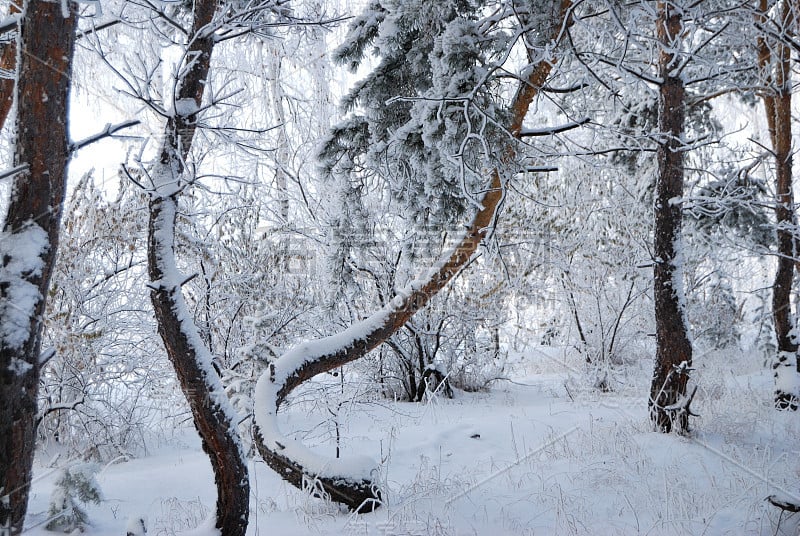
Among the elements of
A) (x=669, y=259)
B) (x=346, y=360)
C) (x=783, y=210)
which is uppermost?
(x=783, y=210)

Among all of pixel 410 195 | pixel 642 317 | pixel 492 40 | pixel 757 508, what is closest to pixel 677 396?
pixel 757 508

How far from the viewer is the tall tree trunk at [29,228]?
2213mm

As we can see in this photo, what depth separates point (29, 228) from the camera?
2326 mm

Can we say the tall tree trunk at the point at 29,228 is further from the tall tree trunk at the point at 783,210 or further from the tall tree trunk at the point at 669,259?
the tall tree trunk at the point at 783,210

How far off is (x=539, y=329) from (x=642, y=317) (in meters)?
2.00

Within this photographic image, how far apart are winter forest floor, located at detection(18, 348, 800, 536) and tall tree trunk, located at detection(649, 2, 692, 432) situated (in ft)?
1.52

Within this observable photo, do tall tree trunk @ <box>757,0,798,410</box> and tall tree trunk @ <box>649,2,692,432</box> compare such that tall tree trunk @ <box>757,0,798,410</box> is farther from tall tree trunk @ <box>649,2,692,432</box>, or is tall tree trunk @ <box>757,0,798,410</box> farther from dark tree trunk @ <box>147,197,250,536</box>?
dark tree trunk @ <box>147,197,250,536</box>

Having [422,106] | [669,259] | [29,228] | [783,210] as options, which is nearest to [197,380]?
[29,228]

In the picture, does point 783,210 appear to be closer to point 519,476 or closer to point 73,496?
point 519,476

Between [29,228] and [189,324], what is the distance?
1.08 m

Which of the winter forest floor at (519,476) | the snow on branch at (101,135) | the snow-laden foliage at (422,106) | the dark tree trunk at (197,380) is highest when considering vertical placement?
the snow-laden foliage at (422,106)

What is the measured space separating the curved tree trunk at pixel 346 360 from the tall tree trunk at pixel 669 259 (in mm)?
2089

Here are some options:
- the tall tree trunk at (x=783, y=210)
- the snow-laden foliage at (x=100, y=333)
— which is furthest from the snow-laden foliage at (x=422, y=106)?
the tall tree trunk at (x=783, y=210)

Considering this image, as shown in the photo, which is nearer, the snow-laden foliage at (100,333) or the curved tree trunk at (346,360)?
the curved tree trunk at (346,360)
